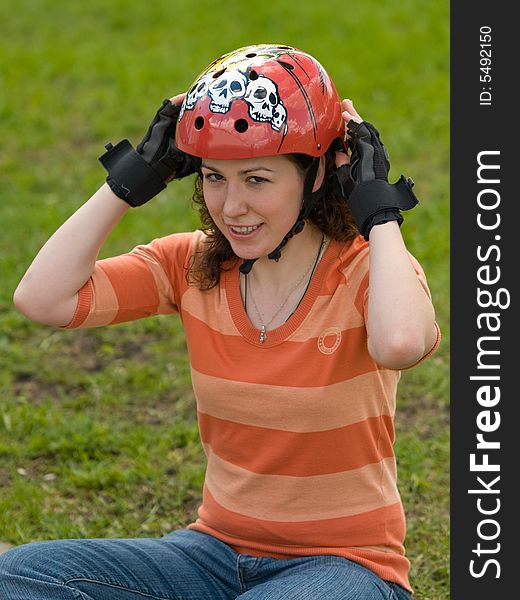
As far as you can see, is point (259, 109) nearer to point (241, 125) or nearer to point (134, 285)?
point (241, 125)

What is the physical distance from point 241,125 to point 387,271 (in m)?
0.64

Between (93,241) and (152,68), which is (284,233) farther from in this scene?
(152,68)

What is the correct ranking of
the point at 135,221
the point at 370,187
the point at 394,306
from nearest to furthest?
the point at 394,306 → the point at 370,187 → the point at 135,221

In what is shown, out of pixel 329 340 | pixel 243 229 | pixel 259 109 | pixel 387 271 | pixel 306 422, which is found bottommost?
pixel 306 422

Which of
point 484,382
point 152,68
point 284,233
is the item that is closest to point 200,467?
point 484,382

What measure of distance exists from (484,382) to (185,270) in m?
1.21

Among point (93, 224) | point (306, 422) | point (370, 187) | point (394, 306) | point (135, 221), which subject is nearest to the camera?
point (394, 306)

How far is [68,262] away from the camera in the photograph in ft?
12.6

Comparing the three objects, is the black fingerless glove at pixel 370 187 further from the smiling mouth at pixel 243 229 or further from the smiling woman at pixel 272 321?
the smiling mouth at pixel 243 229

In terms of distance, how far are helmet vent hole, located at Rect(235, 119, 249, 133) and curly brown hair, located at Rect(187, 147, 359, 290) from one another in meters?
0.17

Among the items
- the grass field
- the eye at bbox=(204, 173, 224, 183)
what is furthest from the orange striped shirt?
the grass field

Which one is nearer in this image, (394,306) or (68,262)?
(394,306)

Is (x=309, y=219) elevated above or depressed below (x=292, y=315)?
above

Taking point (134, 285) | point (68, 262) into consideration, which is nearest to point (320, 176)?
point (134, 285)
